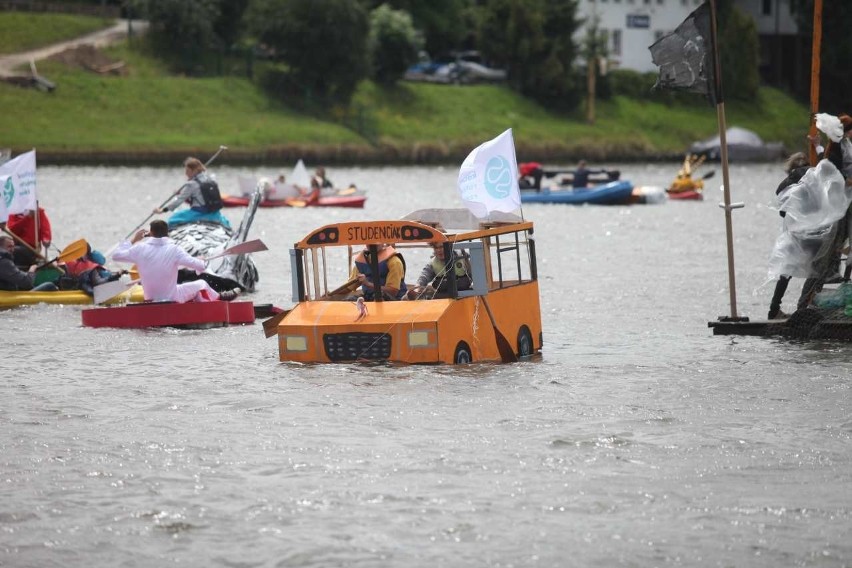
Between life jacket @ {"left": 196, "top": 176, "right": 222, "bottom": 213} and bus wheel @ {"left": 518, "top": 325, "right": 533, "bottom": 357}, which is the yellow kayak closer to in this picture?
life jacket @ {"left": 196, "top": 176, "right": 222, "bottom": 213}

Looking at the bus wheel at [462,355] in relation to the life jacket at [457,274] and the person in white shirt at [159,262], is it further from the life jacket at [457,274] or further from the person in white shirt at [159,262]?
the person in white shirt at [159,262]

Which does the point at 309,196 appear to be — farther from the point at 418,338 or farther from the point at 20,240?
the point at 418,338

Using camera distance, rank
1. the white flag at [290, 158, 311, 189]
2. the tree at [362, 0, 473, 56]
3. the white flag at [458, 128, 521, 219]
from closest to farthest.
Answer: the white flag at [458, 128, 521, 219], the white flag at [290, 158, 311, 189], the tree at [362, 0, 473, 56]

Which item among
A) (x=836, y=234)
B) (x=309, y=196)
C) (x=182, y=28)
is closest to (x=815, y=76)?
(x=836, y=234)

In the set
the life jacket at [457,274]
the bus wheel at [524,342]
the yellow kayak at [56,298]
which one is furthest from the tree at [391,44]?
the life jacket at [457,274]

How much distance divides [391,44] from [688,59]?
73262 millimetres

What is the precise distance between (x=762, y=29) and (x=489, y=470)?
362 ft

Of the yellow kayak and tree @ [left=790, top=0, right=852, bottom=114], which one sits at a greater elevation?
tree @ [left=790, top=0, right=852, bottom=114]

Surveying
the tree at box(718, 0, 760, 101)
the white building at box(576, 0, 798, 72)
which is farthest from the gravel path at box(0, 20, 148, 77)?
the tree at box(718, 0, 760, 101)

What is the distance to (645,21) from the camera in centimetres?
11819

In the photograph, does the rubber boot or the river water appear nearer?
the river water

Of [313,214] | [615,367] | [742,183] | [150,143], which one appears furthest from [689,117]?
[615,367]

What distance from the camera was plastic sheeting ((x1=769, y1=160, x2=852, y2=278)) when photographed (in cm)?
2059

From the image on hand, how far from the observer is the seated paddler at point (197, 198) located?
Result: 28219mm
